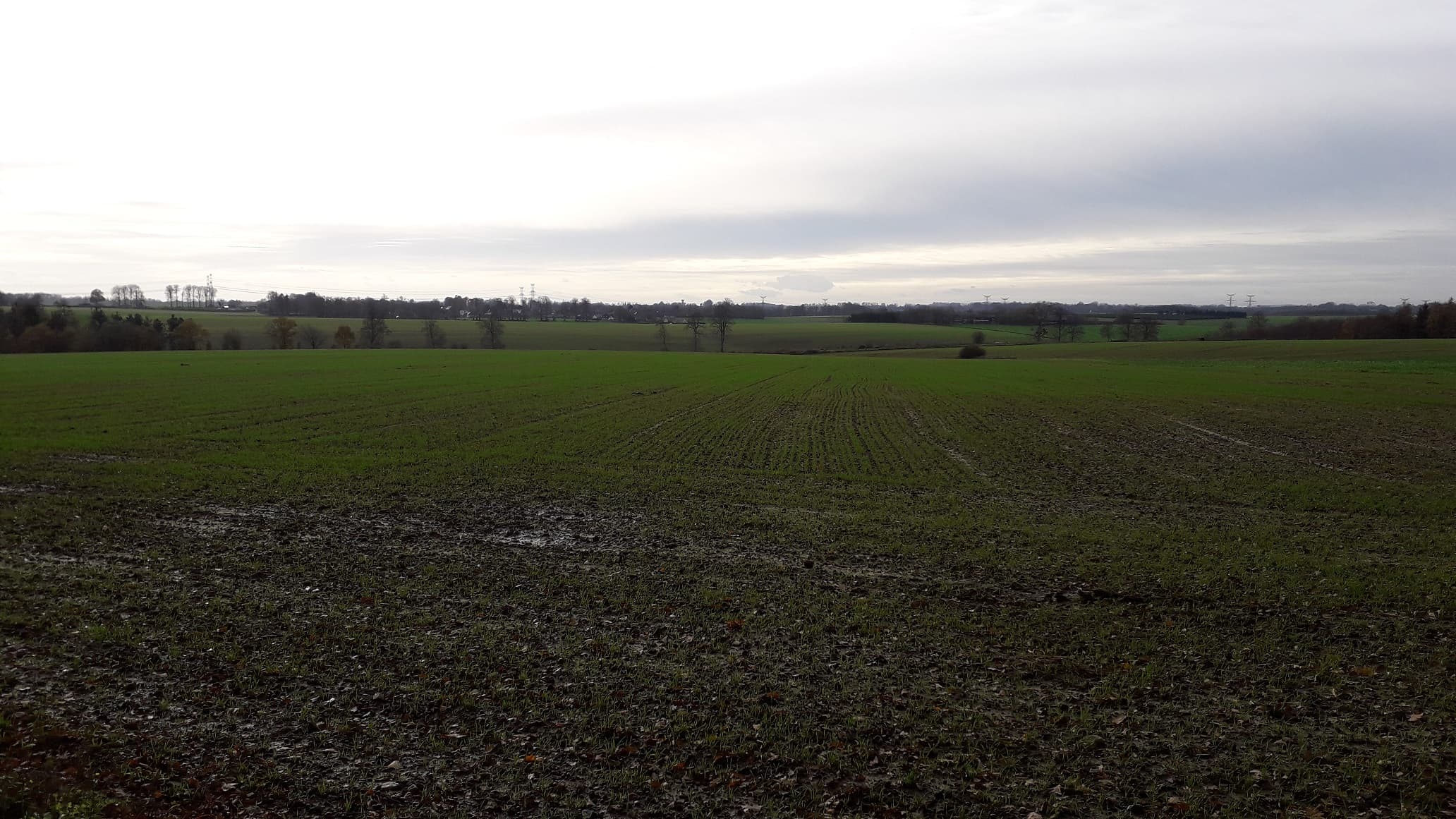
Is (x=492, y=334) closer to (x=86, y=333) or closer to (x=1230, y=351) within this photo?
(x=86, y=333)

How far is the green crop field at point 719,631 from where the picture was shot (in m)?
Result: 6.87

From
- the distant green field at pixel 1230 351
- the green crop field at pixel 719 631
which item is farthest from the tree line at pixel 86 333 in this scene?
the distant green field at pixel 1230 351

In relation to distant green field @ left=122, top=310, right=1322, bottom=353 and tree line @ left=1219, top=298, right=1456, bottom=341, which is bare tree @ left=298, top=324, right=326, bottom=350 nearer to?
distant green field @ left=122, top=310, right=1322, bottom=353

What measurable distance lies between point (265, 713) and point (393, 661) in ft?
4.64

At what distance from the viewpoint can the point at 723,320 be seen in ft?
475

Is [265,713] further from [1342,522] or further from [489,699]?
[1342,522]

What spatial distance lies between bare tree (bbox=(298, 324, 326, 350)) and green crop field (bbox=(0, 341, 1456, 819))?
326ft

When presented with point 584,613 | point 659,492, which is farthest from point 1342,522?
point 584,613

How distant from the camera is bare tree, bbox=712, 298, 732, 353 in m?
144

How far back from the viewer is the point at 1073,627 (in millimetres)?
10406

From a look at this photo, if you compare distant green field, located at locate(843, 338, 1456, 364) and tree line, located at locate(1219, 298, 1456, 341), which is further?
Result: tree line, located at locate(1219, 298, 1456, 341)

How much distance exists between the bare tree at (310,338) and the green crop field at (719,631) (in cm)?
9939

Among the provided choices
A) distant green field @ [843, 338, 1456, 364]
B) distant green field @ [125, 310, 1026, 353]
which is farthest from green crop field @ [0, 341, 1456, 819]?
distant green field @ [125, 310, 1026, 353]

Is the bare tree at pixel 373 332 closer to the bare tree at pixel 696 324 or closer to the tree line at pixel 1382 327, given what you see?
the bare tree at pixel 696 324
